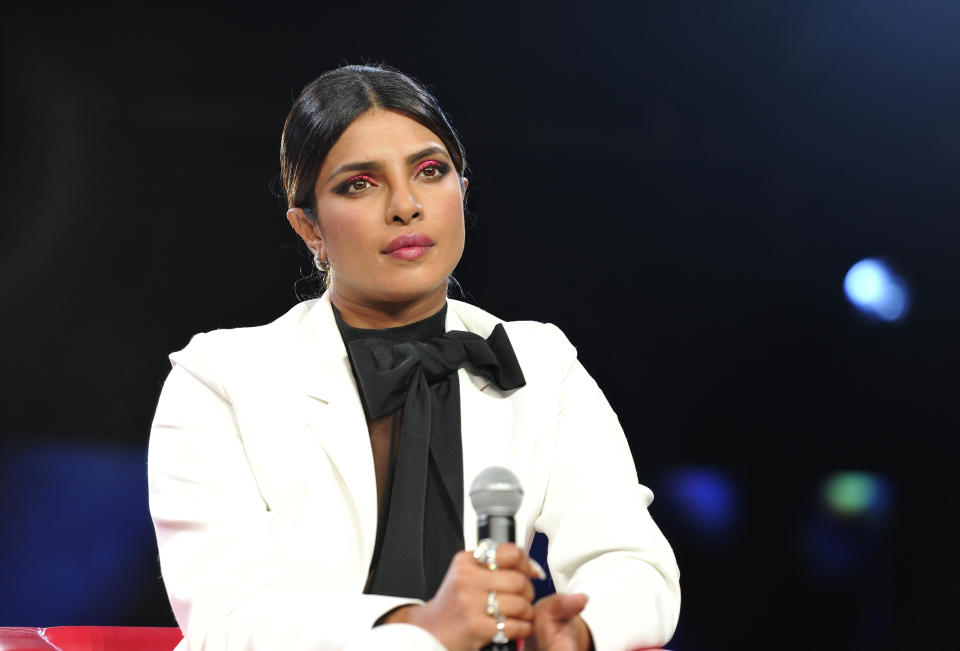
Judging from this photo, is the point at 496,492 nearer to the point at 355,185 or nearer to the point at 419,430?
the point at 419,430

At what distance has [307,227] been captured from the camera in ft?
6.27

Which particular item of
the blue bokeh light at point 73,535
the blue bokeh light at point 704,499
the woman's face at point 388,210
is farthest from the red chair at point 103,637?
the blue bokeh light at point 704,499

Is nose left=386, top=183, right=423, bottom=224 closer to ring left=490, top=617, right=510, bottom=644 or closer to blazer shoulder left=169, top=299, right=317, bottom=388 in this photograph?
blazer shoulder left=169, top=299, right=317, bottom=388

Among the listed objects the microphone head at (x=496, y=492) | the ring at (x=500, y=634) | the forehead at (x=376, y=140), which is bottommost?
the ring at (x=500, y=634)

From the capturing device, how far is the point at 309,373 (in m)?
1.76

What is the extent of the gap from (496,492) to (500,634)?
0.18 meters

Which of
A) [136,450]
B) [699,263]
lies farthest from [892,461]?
[136,450]

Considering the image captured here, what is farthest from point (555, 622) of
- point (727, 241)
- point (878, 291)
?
point (878, 291)

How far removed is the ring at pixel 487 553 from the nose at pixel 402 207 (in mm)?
739

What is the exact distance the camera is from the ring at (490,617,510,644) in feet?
3.76

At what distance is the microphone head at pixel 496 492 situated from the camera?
1.11 metres

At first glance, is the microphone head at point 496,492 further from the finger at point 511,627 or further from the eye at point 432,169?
the eye at point 432,169

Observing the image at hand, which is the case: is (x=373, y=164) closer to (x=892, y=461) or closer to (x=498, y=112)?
(x=498, y=112)

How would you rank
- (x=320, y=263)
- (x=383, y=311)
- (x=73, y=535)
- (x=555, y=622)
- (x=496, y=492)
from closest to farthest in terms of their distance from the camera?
(x=496, y=492) < (x=555, y=622) < (x=383, y=311) < (x=320, y=263) < (x=73, y=535)
